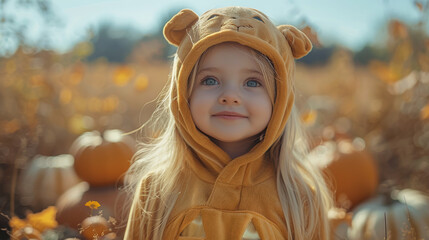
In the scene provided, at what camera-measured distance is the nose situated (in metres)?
1.90

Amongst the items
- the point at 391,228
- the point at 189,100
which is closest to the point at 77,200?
the point at 189,100

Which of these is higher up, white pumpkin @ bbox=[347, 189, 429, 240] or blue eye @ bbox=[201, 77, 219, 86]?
blue eye @ bbox=[201, 77, 219, 86]

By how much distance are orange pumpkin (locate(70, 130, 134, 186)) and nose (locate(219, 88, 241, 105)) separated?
1.61 metres

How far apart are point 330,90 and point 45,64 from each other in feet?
12.4

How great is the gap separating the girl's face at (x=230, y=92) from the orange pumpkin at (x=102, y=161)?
1475 mm

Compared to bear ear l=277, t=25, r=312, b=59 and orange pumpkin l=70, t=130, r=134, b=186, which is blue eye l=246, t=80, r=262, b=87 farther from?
orange pumpkin l=70, t=130, r=134, b=186

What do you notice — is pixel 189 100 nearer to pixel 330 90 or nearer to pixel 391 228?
pixel 391 228

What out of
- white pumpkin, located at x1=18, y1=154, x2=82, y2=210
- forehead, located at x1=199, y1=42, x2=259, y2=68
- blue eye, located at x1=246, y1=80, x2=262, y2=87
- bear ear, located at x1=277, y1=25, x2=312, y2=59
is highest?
bear ear, located at x1=277, y1=25, x2=312, y2=59

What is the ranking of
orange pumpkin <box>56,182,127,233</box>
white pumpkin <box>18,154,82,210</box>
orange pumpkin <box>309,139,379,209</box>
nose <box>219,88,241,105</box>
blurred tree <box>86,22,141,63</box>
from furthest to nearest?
blurred tree <box>86,22,141,63</box> < white pumpkin <box>18,154,82,210</box> < orange pumpkin <box>309,139,379,209</box> < orange pumpkin <box>56,182,127,233</box> < nose <box>219,88,241,105</box>

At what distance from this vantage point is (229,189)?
200 cm

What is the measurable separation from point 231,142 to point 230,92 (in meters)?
0.33

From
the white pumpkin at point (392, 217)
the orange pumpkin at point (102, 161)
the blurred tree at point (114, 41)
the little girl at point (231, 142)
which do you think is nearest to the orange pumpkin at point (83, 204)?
the orange pumpkin at point (102, 161)

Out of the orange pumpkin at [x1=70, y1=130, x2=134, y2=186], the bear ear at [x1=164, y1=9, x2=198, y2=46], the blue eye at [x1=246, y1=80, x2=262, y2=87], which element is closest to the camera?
the blue eye at [x1=246, y1=80, x2=262, y2=87]

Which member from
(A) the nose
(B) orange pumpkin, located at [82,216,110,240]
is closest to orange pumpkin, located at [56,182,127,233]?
(B) orange pumpkin, located at [82,216,110,240]
